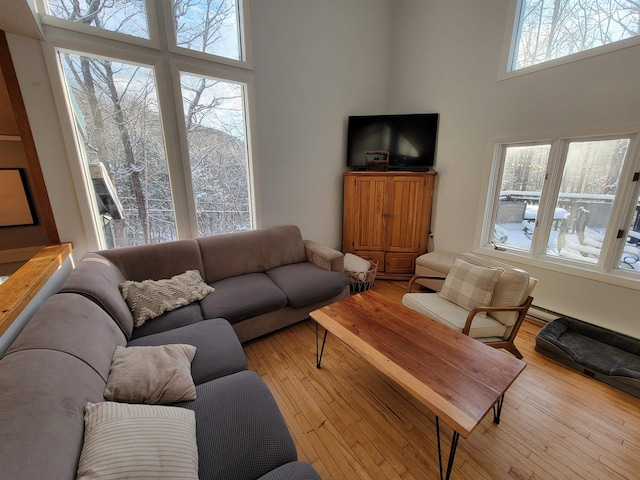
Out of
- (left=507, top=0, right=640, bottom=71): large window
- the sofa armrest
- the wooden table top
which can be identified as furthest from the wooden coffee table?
(left=507, top=0, right=640, bottom=71): large window

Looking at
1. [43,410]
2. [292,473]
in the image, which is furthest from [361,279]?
[43,410]

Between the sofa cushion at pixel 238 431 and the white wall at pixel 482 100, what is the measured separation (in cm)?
300

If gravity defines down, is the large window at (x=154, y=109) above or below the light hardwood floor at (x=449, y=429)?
above

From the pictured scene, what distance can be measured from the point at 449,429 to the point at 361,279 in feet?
5.82

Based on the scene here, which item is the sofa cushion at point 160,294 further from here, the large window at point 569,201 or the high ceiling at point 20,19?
the large window at point 569,201

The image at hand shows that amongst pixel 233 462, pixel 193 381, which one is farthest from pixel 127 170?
pixel 233 462

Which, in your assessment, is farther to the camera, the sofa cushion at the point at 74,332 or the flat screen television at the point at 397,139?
the flat screen television at the point at 397,139

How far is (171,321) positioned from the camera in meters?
1.86

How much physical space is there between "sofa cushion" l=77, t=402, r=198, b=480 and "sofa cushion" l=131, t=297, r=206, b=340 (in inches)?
36.1

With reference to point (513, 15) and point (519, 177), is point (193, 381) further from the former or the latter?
point (513, 15)

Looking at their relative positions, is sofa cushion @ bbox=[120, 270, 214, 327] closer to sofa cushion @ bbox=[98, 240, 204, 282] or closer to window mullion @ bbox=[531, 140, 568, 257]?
sofa cushion @ bbox=[98, 240, 204, 282]

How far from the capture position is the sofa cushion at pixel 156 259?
2156mm

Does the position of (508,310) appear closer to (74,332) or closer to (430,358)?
(430,358)

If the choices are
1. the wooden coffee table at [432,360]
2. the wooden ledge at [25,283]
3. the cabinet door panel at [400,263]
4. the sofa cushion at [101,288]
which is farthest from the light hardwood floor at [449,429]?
the cabinet door panel at [400,263]
